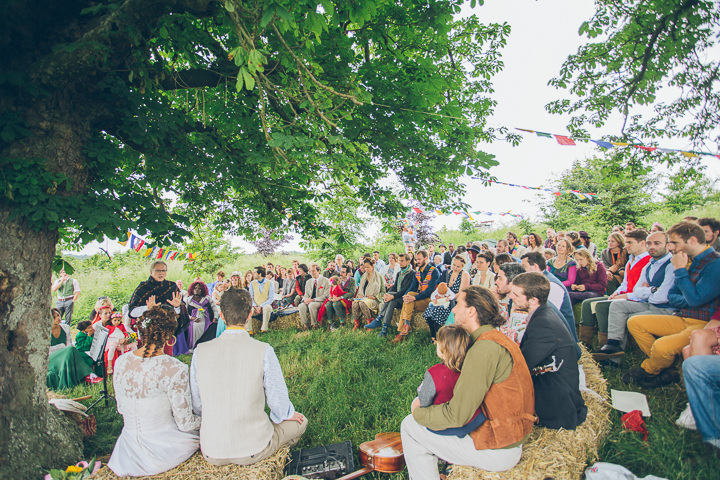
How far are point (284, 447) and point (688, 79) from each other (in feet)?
32.6

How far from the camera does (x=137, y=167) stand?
460 centimetres

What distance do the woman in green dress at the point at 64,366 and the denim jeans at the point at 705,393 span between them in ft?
28.0

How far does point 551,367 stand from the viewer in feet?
8.95

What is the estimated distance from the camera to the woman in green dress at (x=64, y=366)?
567 centimetres

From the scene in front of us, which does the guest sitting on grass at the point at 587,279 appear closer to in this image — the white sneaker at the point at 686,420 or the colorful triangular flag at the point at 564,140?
the colorful triangular flag at the point at 564,140

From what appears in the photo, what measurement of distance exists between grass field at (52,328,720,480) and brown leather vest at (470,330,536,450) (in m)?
1.05

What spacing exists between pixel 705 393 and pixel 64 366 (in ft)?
28.7

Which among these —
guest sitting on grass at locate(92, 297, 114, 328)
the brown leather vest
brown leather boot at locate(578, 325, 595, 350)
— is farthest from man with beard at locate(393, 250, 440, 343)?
guest sitting on grass at locate(92, 297, 114, 328)

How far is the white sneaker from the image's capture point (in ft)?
9.63

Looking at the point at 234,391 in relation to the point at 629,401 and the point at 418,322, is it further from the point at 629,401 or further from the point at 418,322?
the point at 418,322

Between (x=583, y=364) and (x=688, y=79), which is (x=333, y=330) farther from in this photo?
(x=688, y=79)

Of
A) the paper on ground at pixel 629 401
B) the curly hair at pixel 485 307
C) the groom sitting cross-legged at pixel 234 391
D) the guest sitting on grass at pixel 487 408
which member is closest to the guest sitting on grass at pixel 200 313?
the groom sitting cross-legged at pixel 234 391

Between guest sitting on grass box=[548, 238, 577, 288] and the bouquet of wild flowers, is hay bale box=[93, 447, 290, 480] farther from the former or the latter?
guest sitting on grass box=[548, 238, 577, 288]

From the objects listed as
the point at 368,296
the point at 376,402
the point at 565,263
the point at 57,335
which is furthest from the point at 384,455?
the point at 57,335
